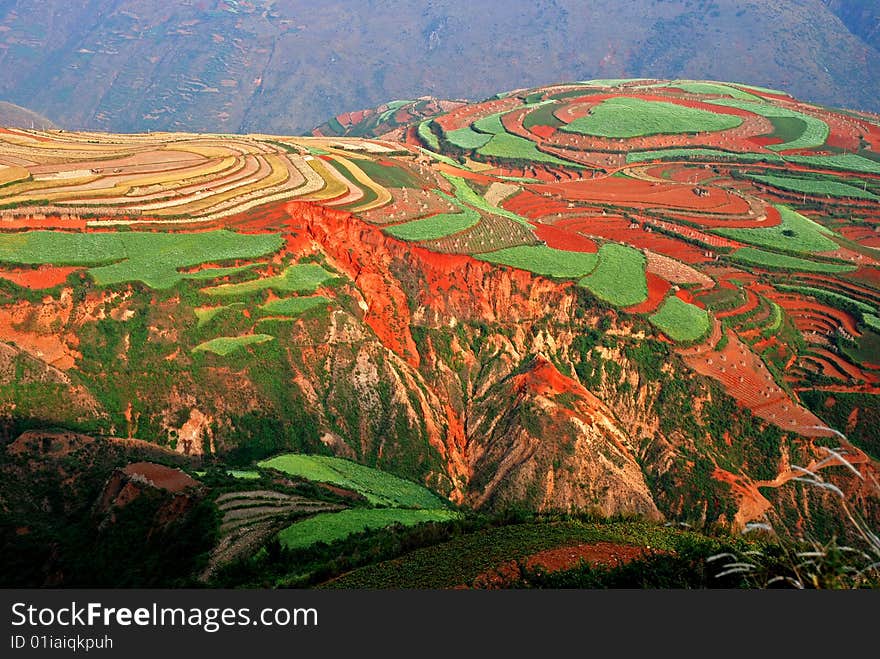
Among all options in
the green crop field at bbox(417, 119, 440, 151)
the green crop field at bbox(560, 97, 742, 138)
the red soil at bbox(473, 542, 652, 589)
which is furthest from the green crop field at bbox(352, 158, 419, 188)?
the red soil at bbox(473, 542, 652, 589)

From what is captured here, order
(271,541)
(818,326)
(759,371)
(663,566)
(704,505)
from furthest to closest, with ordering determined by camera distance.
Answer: (818,326)
(759,371)
(704,505)
(271,541)
(663,566)

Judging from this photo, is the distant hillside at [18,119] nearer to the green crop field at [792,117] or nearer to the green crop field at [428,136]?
the green crop field at [428,136]

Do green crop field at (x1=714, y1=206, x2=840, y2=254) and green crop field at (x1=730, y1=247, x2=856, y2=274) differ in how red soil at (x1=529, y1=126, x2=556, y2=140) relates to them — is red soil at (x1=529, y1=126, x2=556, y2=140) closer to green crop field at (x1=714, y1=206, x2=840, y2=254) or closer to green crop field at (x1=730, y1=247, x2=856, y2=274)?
green crop field at (x1=714, y1=206, x2=840, y2=254)

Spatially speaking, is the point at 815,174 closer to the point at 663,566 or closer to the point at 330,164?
the point at 330,164

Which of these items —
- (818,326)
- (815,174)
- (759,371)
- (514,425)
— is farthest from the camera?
(815,174)

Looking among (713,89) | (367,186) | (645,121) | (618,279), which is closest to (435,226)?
(367,186)

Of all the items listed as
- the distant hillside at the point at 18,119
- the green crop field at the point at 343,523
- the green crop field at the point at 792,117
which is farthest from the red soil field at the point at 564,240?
the distant hillside at the point at 18,119

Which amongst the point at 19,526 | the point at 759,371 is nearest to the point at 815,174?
Result: the point at 759,371
